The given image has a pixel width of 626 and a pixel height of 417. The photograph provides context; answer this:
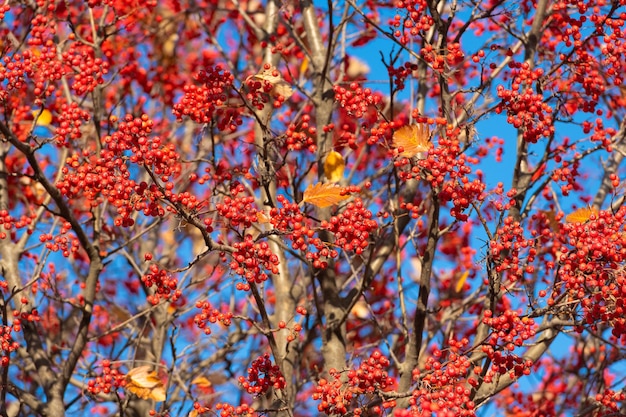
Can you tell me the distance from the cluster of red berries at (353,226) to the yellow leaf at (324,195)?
353 millimetres

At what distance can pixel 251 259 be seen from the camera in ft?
15.6

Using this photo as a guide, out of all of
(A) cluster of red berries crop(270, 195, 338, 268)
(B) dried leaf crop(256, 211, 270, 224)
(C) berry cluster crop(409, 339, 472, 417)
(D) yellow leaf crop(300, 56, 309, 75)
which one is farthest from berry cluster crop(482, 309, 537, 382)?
(D) yellow leaf crop(300, 56, 309, 75)

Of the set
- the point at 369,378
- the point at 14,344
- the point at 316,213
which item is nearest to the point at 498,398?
the point at 316,213

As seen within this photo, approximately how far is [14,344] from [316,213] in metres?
2.72

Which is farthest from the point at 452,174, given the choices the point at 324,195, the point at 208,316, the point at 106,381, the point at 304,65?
the point at 304,65

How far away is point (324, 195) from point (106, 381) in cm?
253

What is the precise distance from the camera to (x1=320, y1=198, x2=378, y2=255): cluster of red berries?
5121 mm

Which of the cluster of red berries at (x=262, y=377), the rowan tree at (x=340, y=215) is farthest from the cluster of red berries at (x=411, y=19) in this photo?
the cluster of red berries at (x=262, y=377)

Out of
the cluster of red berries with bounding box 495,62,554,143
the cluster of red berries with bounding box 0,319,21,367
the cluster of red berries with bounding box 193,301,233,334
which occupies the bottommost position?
the cluster of red berries with bounding box 193,301,233,334

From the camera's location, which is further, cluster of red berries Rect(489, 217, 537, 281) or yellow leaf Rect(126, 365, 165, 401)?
yellow leaf Rect(126, 365, 165, 401)

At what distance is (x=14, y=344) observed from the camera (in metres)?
6.04

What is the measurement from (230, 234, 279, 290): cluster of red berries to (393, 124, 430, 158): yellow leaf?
4.02ft

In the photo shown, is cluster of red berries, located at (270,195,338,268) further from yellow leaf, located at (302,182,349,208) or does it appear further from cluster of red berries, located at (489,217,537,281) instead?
cluster of red berries, located at (489,217,537,281)

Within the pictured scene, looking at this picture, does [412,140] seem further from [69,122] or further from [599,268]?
[69,122]
